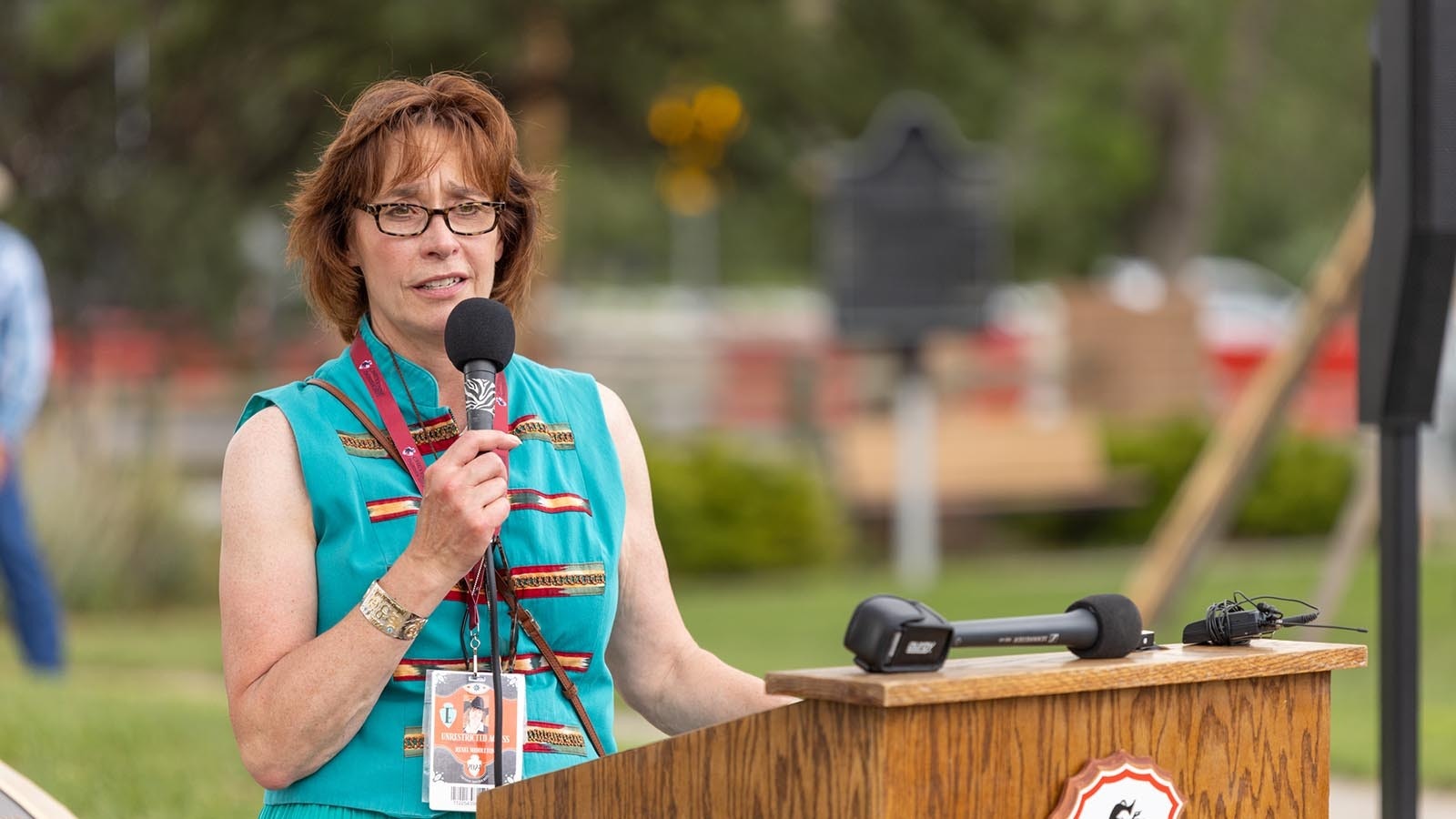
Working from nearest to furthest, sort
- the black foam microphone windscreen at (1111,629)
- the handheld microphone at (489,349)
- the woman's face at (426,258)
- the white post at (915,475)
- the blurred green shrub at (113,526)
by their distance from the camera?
the black foam microphone windscreen at (1111,629), the handheld microphone at (489,349), the woman's face at (426,258), the blurred green shrub at (113,526), the white post at (915,475)

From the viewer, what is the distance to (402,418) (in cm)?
281

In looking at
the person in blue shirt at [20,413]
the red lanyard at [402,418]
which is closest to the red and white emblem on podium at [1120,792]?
the red lanyard at [402,418]

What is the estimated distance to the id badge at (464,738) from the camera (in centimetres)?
264

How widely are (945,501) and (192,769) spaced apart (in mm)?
11205

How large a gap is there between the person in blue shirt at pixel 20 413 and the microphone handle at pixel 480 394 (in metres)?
5.68

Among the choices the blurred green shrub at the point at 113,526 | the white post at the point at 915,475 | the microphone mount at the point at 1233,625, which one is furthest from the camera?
the white post at the point at 915,475

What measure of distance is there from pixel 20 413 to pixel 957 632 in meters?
6.64

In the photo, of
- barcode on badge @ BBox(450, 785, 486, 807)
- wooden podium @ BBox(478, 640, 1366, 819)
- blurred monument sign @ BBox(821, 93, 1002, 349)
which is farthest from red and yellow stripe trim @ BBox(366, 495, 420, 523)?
blurred monument sign @ BBox(821, 93, 1002, 349)

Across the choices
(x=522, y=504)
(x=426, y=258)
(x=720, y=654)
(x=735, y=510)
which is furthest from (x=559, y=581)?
(x=735, y=510)

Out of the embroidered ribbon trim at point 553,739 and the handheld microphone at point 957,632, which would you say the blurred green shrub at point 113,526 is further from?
the handheld microphone at point 957,632

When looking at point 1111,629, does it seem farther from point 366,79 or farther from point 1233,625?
point 366,79

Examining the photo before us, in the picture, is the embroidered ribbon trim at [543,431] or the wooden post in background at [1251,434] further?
the wooden post in background at [1251,434]

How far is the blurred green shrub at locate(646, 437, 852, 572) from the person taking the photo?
14.7 m

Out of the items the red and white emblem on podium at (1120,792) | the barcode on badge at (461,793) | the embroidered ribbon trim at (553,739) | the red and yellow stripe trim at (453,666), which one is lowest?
the barcode on badge at (461,793)
